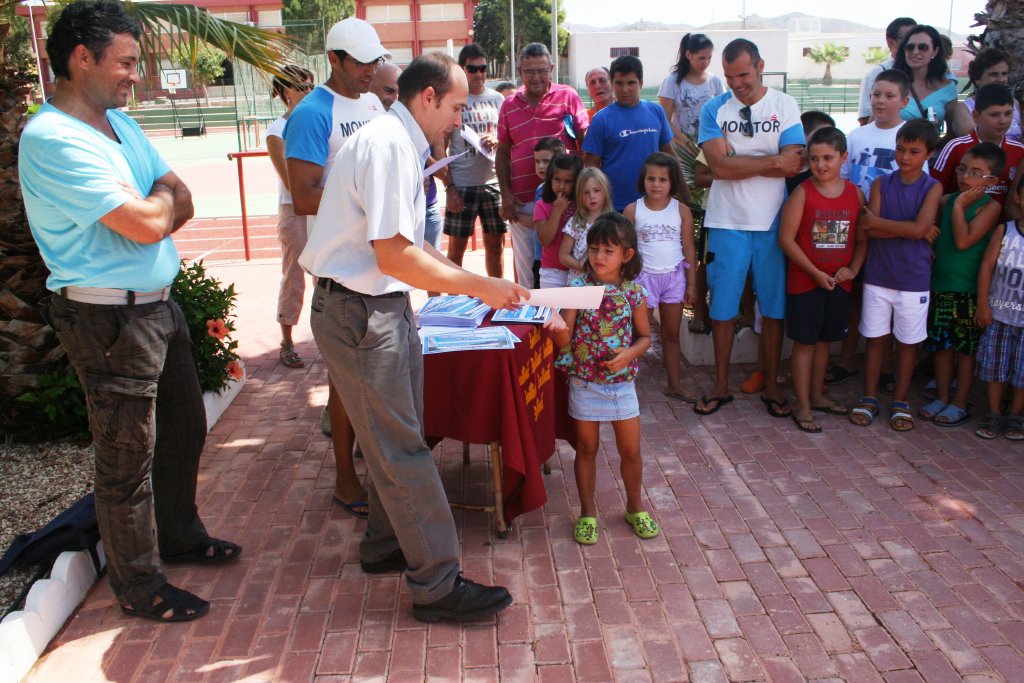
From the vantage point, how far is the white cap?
3762mm

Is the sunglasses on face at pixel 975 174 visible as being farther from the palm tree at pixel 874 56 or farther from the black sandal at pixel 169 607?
the palm tree at pixel 874 56

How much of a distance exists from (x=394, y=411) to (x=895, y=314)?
11.3 feet

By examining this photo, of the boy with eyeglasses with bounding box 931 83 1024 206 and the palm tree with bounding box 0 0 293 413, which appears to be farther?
the boy with eyeglasses with bounding box 931 83 1024 206

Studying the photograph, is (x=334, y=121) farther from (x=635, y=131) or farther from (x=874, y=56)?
(x=874, y=56)

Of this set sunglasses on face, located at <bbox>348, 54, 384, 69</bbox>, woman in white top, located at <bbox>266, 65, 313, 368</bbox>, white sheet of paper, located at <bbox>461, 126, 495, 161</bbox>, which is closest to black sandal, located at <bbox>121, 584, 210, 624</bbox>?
sunglasses on face, located at <bbox>348, 54, 384, 69</bbox>

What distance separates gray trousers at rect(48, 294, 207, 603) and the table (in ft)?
3.31

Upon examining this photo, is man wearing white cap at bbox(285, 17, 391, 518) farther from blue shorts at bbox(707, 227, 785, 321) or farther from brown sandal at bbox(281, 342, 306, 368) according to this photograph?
blue shorts at bbox(707, 227, 785, 321)

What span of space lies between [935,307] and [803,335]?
2.72ft

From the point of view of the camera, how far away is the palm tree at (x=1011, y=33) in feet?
18.8

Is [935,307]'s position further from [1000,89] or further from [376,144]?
[376,144]

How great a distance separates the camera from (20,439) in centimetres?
464

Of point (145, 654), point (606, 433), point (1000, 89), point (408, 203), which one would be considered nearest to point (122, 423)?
point (145, 654)

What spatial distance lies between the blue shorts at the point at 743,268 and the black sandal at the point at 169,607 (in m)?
3.43

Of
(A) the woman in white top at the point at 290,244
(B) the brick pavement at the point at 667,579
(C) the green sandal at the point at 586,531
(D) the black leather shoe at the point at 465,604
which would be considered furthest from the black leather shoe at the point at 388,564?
(A) the woman in white top at the point at 290,244
